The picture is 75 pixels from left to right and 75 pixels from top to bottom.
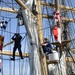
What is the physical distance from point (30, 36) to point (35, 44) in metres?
0.34

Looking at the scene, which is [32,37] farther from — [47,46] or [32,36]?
[47,46]

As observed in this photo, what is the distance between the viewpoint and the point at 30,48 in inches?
407

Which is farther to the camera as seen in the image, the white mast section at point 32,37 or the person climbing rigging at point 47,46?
the person climbing rigging at point 47,46

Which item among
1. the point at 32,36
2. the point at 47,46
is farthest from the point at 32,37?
the point at 47,46

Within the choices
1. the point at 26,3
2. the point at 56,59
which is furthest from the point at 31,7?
the point at 56,59

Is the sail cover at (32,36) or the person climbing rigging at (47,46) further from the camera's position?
the person climbing rigging at (47,46)

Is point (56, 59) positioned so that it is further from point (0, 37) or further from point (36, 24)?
point (0, 37)

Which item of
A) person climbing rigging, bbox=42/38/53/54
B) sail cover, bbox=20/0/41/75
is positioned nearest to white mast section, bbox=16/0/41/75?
sail cover, bbox=20/0/41/75

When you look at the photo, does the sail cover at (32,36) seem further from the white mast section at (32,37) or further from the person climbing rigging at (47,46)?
the person climbing rigging at (47,46)

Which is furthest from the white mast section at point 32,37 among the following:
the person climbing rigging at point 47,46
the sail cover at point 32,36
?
the person climbing rigging at point 47,46

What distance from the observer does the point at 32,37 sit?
1046cm

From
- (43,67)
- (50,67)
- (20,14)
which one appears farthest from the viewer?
(50,67)

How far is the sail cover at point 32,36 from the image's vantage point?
10094 millimetres

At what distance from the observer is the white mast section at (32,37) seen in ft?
33.1
